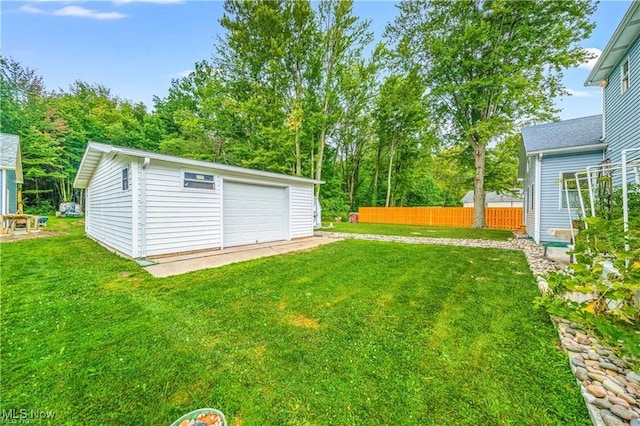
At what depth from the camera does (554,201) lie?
777 cm

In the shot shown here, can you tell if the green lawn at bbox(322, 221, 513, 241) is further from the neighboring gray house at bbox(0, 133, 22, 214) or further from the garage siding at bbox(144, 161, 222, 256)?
the neighboring gray house at bbox(0, 133, 22, 214)

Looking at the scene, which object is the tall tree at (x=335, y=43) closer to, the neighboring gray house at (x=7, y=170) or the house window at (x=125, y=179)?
the house window at (x=125, y=179)

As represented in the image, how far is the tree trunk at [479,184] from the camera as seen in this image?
41.4 ft

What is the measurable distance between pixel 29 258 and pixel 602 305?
31.2ft

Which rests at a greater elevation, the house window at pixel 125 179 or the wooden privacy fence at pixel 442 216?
the house window at pixel 125 179

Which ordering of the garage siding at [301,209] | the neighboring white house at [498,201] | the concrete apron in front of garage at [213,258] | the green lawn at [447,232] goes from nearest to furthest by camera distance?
1. the concrete apron in front of garage at [213,258]
2. the garage siding at [301,209]
3. the green lawn at [447,232]
4. the neighboring white house at [498,201]

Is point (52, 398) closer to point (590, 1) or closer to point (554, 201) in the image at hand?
point (554, 201)

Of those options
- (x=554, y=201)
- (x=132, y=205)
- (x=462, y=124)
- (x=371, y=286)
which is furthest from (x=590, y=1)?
(x=132, y=205)

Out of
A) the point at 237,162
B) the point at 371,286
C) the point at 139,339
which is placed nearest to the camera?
the point at 139,339

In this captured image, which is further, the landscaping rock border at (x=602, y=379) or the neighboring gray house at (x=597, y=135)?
the neighboring gray house at (x=597, y=135)

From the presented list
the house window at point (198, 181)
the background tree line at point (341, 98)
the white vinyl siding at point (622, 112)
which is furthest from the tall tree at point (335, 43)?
the white vinyl siding at point (622, 112)

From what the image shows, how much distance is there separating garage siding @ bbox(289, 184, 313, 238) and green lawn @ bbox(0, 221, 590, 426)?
456 cm

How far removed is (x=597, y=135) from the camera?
743 centimetres

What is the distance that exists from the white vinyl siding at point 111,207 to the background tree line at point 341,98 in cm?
814
